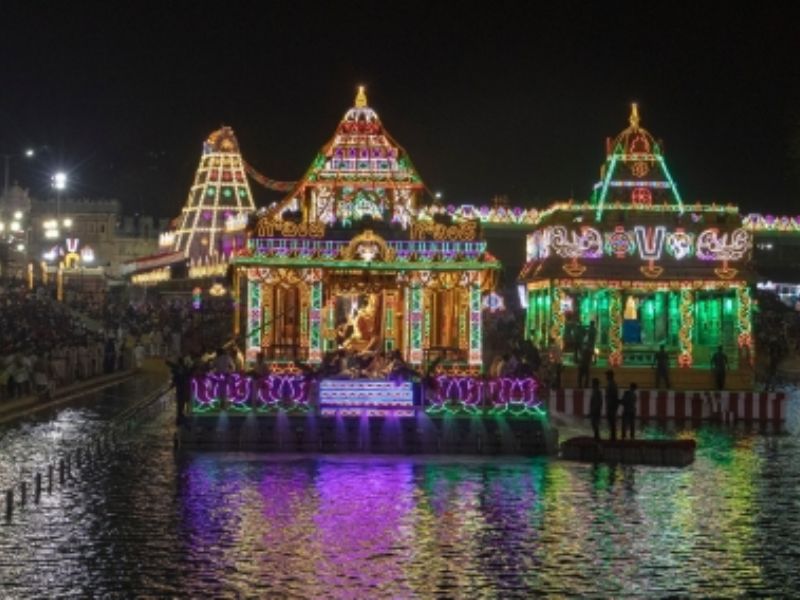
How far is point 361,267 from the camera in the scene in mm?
36719

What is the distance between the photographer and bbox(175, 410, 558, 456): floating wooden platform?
2689 centimetres

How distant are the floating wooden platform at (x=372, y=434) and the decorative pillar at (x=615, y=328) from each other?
58.9 feet

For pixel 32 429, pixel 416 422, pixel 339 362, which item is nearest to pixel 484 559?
pixel 416 422

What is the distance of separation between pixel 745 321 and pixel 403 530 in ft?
97.2

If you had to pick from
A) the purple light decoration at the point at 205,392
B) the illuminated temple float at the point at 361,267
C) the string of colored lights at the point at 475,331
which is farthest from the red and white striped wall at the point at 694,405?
the purple light decoration at the point at 205,392

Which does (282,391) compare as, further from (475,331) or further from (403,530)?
(475,331)

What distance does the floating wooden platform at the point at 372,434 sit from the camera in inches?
1059

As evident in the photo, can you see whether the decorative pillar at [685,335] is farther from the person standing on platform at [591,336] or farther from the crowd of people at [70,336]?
the crowd of people at [70,336]

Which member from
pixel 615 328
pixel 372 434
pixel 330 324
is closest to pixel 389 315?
pixel 330 324

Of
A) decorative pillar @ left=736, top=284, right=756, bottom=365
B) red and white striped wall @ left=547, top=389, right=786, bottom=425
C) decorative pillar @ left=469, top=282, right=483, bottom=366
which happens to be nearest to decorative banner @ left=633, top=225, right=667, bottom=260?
decorative pillar @ left=736, top=284, right=756, bottom=365

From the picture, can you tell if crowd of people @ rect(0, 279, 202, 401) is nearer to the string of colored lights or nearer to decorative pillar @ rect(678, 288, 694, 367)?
the string of colored lights

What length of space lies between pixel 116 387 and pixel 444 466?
21.5 m

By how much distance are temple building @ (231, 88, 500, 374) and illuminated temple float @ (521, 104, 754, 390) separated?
6.42 meters

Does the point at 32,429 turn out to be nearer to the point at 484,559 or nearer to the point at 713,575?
the point at 484,559
